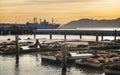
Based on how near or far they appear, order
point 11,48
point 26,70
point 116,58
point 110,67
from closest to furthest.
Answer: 1. point 110,67
2. point 26,70
3. point 116,58
4. point 11,48

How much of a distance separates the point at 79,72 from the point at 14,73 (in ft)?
27.7

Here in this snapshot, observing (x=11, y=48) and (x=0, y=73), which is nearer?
(x=0, y=73)

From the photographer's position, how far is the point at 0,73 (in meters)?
45.5

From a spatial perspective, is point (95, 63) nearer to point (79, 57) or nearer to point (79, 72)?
point (79, 72)

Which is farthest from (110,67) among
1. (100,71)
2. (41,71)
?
(41,71)

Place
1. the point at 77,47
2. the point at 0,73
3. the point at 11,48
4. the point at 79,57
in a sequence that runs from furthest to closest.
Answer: the point at 77,47 < the point at 11,48 < the point at 79,57 < the point at 0,73

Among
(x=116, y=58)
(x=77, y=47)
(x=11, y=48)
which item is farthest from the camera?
(x=77, y=47)

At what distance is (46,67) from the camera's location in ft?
169

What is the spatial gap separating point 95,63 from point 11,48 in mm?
27333

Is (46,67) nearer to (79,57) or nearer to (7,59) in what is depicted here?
(79,57)

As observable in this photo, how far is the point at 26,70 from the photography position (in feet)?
160

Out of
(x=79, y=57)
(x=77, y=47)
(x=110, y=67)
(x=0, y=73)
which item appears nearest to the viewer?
(x=110, y=67)

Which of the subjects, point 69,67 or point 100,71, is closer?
point 100,71

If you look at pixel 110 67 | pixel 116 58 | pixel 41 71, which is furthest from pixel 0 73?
pixel 116 58
